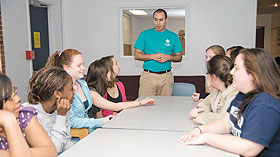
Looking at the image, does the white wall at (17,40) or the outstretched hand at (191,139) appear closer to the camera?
the outstretched hand at (191,139)

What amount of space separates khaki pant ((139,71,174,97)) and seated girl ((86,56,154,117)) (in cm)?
90

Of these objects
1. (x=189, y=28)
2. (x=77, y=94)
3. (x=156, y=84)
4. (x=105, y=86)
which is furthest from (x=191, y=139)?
(x=189, y=28)

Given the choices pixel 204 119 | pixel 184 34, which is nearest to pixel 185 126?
pixel 204 119

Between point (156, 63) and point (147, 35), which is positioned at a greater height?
point (147, 35)

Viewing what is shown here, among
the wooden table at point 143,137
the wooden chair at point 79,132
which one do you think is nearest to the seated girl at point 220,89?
the wooden table at point 143,137

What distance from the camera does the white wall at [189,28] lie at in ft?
16.3

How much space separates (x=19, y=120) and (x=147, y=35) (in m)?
2.53

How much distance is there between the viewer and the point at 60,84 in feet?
5.25

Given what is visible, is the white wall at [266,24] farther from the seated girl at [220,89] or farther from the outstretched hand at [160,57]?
the seated girl at [220,89]

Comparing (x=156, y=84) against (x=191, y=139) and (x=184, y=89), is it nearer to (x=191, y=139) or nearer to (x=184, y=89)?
(x=184, y=89)

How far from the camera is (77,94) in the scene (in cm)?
210

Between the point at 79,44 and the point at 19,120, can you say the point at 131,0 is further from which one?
the point at 19,120

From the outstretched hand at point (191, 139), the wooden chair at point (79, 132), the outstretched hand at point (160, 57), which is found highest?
the outstretched hand at point (160, 57)

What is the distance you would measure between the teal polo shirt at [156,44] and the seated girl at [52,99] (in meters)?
1.95
